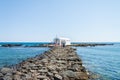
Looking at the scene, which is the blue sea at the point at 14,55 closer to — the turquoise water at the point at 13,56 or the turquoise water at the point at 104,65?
the turquoise water at the point at 13,56

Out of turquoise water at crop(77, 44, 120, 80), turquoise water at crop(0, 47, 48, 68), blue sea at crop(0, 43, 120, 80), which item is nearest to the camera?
turquoise water at crop(77, 44, 120, 80)

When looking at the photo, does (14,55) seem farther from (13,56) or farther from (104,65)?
(104,65)

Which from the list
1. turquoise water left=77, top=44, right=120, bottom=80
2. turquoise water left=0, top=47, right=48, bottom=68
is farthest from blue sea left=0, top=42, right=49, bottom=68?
turquoise water left=77, top=44, right=120, bottom=80

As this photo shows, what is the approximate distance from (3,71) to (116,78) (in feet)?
32.3

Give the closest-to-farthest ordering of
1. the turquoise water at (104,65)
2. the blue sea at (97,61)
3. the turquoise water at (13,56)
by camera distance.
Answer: the turquoise water at (104,65) → the blue sea at (97,61) → the turquoise water at (13,56)

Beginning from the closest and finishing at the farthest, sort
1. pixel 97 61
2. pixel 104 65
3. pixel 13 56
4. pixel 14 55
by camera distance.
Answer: pixel 104 65 < pixel 97 61 < pixel 13 56 < pixel 14 55

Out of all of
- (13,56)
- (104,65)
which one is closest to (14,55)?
(13,56)

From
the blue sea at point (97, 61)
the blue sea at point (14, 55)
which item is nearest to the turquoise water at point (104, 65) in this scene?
the blue sea at point (97, 61)

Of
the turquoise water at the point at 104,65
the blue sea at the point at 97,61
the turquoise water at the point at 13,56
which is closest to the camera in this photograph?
the turquoise water at the point at 104,65

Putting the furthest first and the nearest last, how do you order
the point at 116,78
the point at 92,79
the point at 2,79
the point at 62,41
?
the point at 62,41, the point at 116,78, the point at 92,79, the point at 2,79

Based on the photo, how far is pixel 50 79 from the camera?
16.3 m

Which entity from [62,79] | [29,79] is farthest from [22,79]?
[62,79]

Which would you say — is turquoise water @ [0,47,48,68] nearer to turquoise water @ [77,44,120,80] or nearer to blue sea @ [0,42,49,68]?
blue sea @ [0,42,49,68]

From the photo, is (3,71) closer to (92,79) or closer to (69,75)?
(69,75)
